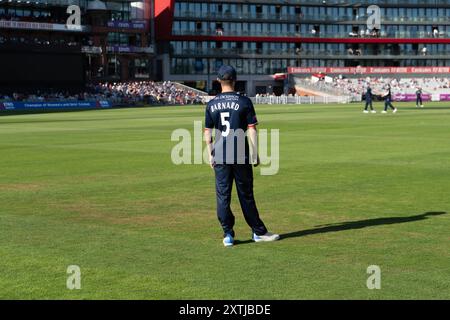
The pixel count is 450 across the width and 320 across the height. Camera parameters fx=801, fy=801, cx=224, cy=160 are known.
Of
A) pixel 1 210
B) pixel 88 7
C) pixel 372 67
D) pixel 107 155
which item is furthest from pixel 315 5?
pixel 1 210

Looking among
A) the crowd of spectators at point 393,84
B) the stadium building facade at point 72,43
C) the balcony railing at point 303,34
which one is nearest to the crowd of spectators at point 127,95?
the stadium building facade at point 72,43

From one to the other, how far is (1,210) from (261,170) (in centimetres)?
753

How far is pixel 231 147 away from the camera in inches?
409

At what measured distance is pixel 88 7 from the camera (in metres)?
104

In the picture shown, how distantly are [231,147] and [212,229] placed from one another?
5.25ft

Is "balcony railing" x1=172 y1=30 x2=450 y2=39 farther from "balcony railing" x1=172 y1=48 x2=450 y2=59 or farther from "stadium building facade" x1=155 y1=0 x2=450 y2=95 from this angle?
"balcony railing" x1=172 y1=48 x2=450 y2=59

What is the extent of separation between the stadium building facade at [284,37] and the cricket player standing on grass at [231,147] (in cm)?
10464

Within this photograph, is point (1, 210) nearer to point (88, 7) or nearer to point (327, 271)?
point (327, 271)

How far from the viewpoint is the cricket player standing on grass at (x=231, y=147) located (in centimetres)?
1035

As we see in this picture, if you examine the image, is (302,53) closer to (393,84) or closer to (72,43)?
(393,84)

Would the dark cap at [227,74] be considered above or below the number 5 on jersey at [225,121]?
above

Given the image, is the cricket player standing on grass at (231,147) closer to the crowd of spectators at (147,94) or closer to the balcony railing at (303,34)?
the crowd of spectators at (147,94)

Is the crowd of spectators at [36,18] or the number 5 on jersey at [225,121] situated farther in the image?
the crowd of spectators at [36,18]

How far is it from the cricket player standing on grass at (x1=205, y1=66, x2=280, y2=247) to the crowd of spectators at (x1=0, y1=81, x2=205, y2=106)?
66899 mm
